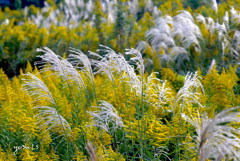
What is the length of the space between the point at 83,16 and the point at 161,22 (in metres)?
9.28

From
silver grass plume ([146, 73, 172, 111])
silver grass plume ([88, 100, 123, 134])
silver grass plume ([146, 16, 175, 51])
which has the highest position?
silver grass plume ([146, 16, 175, 51])

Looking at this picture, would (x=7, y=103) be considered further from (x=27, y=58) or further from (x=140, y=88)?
(x=27, y=58)

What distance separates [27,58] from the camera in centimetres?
882

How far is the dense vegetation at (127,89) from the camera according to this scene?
3.47m

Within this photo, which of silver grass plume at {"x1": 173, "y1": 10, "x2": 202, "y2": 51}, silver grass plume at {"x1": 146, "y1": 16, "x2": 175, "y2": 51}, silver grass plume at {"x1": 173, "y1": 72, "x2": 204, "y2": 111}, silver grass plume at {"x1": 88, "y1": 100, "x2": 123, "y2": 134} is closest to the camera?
silver grass plume at {"x1": 173, "y1": 72, "x2": 204, "y2": 111}

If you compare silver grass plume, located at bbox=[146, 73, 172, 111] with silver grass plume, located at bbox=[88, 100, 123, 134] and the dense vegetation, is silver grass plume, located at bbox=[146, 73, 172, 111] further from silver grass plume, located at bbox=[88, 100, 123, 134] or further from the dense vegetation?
silver grass plume, located at bbox=[88, 100, 123, 134]

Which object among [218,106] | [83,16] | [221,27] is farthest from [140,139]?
[83,16]

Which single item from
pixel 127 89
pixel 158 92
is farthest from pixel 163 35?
pixel 158 92

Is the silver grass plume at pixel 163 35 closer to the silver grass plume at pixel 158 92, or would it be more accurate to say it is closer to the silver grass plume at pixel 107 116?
the silver grass plume at pixel 158 92

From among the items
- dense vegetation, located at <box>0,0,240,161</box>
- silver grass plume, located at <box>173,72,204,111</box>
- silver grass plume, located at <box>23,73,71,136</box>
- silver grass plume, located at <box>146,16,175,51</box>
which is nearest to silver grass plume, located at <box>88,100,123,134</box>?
dense vegetation, located at <box>0,0,240,161</box>

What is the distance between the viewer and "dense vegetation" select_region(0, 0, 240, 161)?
3.47m

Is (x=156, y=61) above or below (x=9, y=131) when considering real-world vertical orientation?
above

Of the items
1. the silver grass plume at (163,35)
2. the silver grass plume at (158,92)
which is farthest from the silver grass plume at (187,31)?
the silver grass plume at (158,92)

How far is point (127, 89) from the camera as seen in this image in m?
4.38
